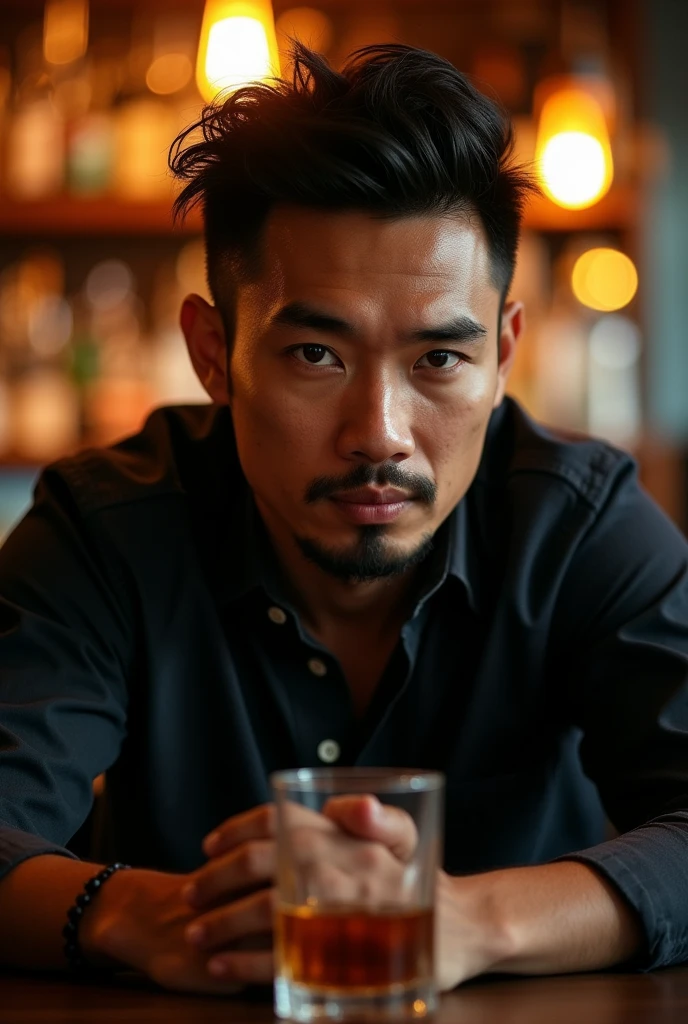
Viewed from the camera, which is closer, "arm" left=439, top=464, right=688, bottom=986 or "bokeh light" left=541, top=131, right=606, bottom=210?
"arm" left=439, top=464, right=688, bottom=986

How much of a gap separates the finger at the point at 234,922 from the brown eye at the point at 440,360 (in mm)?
561

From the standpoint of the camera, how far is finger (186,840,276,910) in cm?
94

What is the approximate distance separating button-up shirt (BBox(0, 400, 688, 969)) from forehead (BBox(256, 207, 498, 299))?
1.02 ft

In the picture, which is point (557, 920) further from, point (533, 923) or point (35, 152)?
point (35, 152)

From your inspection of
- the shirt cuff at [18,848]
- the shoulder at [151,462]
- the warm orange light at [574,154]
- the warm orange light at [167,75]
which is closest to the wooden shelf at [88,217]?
the warm orange light at [167,75]

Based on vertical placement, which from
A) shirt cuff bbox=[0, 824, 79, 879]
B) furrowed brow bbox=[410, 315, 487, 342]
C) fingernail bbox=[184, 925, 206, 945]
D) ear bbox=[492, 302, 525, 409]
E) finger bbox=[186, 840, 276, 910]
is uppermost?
furrowed brow bbox=[410, 315, 487, 342]

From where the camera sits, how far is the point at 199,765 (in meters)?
1.50

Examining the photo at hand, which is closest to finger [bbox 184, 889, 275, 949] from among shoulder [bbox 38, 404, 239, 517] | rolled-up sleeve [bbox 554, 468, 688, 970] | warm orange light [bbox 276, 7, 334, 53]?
rolled-up sleeve [bbox 554, 468, 688, 970]

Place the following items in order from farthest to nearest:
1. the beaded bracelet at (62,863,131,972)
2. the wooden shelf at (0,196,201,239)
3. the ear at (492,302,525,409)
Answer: the wooden shelf at (0,196,201,239) → the ear at (492,302,525,409) → the beaded bracelet at (62,863,131,972)

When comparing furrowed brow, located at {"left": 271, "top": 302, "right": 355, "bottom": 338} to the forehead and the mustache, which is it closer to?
the forehead

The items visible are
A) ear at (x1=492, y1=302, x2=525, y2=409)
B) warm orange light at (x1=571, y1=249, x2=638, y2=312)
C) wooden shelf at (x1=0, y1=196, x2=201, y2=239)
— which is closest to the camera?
ear at (x1=492, y1=302, x2=525, y2=409)

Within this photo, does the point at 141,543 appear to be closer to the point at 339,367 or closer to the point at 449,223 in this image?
the point at 339,367

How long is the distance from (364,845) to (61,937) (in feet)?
1.21

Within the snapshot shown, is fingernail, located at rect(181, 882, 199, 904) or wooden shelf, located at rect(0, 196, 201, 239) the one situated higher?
wooden shelf, located at rect(0, 196, 201, 239)
